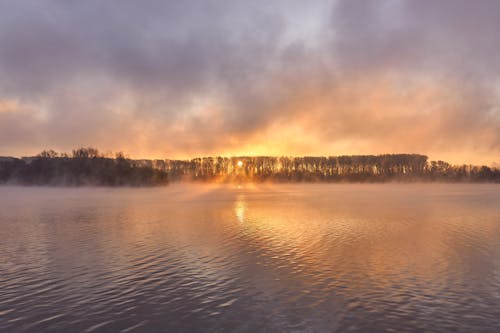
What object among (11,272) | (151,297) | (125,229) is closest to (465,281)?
(151,297)

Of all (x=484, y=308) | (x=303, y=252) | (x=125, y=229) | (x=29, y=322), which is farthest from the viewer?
(x=125, y=229)

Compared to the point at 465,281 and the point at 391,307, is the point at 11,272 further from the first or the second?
the point at 465,281

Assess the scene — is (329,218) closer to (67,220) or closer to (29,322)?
(67,220)

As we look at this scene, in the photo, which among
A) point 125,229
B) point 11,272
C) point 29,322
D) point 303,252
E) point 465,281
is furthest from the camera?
point 125,229

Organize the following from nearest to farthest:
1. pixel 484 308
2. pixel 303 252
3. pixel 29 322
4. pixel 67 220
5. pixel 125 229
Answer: pixel 29 322 < pixel 484 308 < pixel 303 252 < pixel 125 229 < pixel 67 220

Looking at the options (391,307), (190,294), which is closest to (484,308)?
(391,307)

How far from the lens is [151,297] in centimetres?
2131

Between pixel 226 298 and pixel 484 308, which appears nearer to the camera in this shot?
pixel 484 308

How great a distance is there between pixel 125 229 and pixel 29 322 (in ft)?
97.4

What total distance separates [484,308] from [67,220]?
55.0 metres

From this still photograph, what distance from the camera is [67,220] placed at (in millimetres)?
56906

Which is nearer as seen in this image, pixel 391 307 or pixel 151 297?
pixel 391 307

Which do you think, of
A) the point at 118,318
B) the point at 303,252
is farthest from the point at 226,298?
the point at 303,252

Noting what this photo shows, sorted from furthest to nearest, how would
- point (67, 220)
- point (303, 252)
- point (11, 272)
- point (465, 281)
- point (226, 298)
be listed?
point (67, 220) → point (303, 252) → point (11, 272) → point (465, 281) → point (226, 298)
